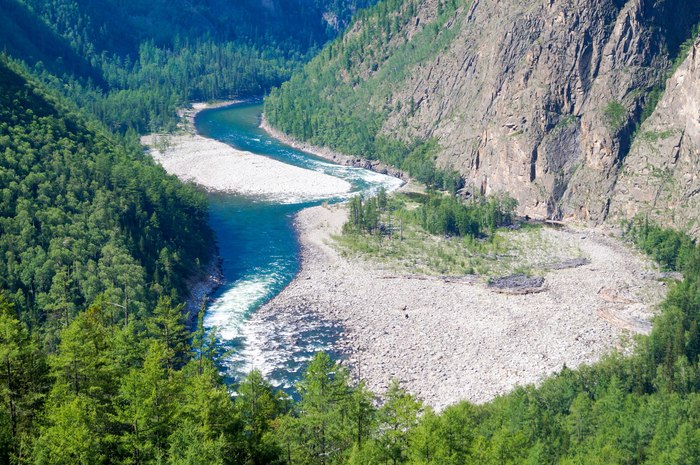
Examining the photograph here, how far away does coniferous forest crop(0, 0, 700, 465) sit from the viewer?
40000mm

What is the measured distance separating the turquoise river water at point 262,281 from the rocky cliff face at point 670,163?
153 feet

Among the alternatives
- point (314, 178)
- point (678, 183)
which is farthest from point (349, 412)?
point (314, 178)

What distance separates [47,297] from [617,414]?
5249 centimetres

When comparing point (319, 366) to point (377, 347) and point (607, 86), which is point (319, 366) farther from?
point (607, 86)

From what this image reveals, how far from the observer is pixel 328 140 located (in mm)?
185000

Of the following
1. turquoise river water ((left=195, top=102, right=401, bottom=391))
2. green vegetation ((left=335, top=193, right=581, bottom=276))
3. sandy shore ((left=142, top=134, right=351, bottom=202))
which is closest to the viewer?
turquoise river water ((left=195, top=102, right=401, bottom=391))

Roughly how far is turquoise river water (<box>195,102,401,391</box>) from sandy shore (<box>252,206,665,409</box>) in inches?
90.5

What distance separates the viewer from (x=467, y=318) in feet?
294

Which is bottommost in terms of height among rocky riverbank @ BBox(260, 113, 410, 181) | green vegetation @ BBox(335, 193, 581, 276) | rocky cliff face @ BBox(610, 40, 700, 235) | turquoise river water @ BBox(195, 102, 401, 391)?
turquoise river water @ BBox(195, 102, 401, 391)

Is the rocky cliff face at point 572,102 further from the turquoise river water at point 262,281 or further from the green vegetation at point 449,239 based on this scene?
the turquoise river water at point 262,281

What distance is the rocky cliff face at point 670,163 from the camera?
112688 mm

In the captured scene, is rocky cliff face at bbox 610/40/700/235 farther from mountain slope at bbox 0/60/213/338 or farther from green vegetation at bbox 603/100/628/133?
mountain slope at bbox 0/60/213/338

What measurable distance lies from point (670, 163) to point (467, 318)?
47.5 meters

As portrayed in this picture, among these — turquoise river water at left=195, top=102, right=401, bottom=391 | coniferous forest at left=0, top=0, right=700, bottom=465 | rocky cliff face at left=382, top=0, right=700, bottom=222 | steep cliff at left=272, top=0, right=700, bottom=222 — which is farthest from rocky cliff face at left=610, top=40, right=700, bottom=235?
turquoise river water at left=195, top=102, right=401, bottom=391
